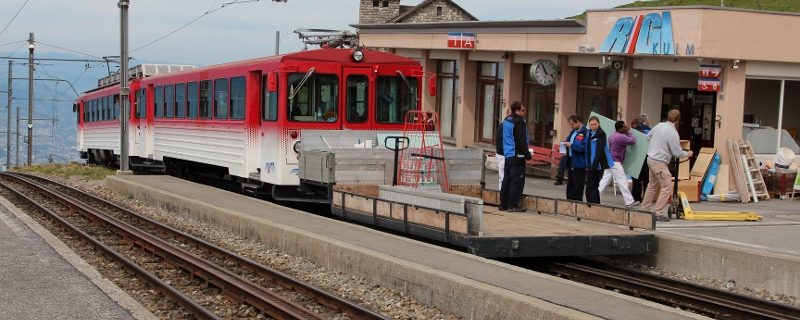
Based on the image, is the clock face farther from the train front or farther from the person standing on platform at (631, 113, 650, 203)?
the train front

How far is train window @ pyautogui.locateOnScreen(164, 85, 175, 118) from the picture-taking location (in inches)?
923

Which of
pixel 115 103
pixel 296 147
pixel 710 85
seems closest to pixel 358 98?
pixel 296 147

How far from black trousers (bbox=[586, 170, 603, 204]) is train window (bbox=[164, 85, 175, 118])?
11.1m

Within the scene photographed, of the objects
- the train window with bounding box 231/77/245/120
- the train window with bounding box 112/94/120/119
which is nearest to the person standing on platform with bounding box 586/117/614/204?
the train window with bounding box 231/77/245/120

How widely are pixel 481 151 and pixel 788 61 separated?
8.10 m

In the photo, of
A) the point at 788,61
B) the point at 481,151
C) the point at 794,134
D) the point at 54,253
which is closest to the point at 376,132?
the point at 481,151

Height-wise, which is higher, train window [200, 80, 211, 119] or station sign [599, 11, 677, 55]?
station sign [599, 11, 677, 55]

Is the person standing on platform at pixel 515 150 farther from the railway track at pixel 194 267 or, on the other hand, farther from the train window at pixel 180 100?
the train window at pixel 180 100

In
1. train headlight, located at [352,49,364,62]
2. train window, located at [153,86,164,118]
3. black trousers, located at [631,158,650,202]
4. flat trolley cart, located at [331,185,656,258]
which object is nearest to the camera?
flat trolley cart, located at [331,185,656,258]

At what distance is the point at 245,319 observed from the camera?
9633 mm

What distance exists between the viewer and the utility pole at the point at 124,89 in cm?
2519

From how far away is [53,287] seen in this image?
34.2 ft

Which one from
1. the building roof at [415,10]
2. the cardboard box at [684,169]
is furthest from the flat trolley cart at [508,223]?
the building roof at [415,10]

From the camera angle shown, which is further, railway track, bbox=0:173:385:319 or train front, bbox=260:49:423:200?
train front, bbox=260:49:423:200
